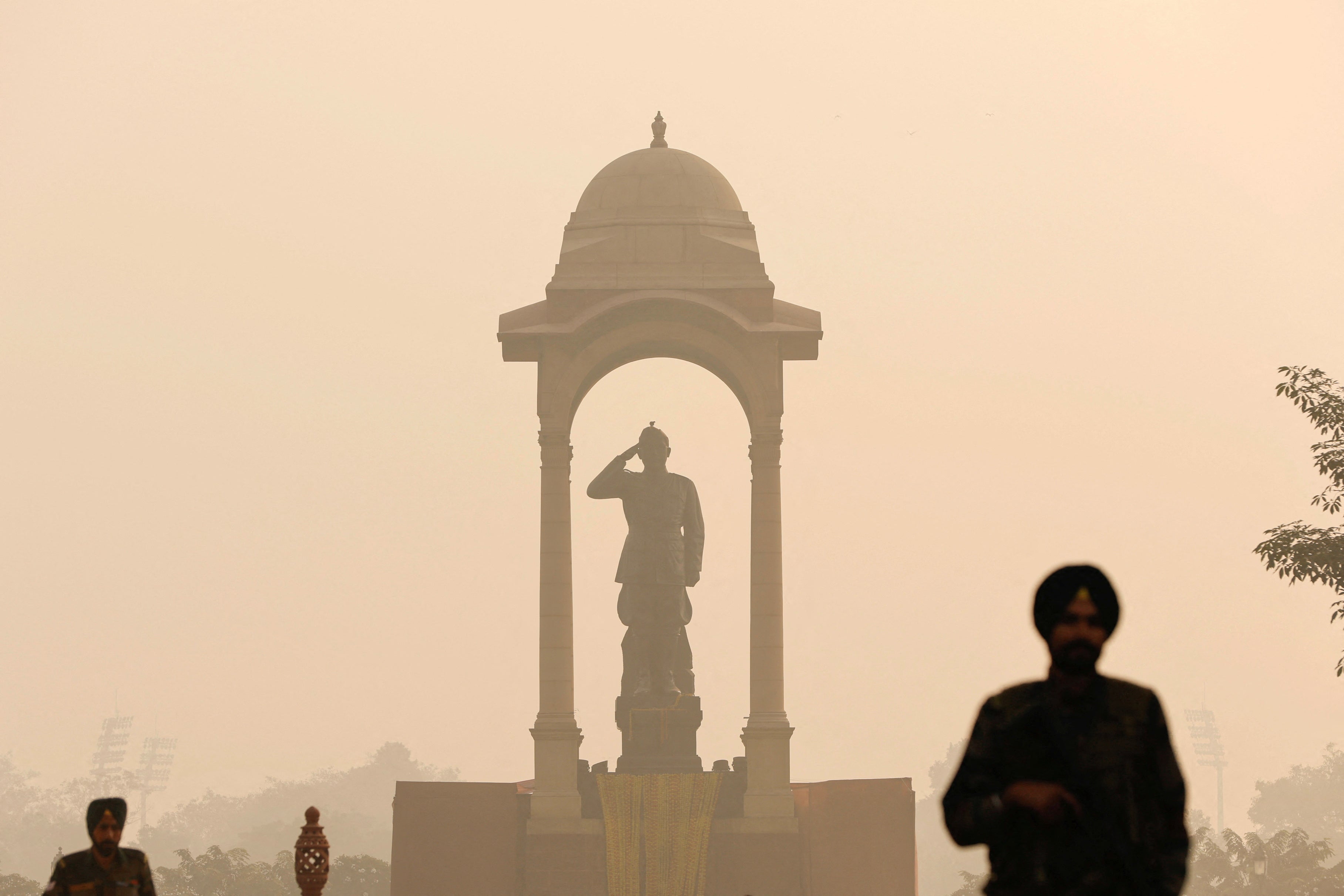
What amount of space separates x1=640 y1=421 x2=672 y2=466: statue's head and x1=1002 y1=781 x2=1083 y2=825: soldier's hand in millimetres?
20512

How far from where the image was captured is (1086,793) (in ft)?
17.8

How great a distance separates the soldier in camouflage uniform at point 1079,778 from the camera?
5379 millimetres

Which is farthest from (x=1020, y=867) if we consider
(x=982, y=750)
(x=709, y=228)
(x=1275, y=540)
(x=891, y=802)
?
(x=709, y=228)

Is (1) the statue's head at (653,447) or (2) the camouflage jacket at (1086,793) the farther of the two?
(1) the statue's head at (653,447)

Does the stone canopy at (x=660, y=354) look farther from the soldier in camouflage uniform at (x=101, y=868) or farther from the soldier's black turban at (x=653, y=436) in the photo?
the soldier in camouflage uniform at (x=101, y=868)

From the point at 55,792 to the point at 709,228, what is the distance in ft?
366

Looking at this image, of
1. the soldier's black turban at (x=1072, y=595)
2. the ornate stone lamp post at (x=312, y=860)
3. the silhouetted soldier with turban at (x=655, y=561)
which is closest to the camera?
the soldier's black turban at (x=1072, y=595)

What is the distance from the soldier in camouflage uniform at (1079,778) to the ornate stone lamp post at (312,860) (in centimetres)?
825

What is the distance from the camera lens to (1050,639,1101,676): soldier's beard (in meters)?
5.42

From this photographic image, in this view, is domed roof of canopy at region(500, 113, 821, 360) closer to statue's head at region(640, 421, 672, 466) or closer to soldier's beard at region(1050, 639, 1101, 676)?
statue's head at region(640, 421, 672, 466)

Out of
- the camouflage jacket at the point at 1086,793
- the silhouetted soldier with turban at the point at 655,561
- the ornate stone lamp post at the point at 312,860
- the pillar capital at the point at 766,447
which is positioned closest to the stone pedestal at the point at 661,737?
the silhouetted soldier with turban at the point at 655,561

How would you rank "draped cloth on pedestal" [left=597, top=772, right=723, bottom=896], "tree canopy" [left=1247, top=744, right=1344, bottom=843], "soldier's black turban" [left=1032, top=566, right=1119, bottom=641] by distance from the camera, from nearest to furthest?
"soldier's black turban" [left=1032, top=566, right=1119, bottom=641] → "draped cloth on pedestal" [left=597, top=772, right=723, bottom=896] → "tree canopy" [left=1247, top=744, right=1344, bottom=843]

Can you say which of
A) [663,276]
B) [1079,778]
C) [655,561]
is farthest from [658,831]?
[1079,778]

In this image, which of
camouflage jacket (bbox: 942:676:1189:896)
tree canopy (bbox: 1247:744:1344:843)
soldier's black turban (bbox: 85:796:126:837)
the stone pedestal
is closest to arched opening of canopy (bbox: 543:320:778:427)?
the stone pedestal
